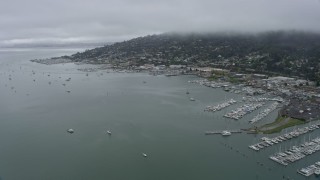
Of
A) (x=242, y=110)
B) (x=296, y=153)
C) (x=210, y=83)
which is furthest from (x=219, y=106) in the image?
(x=210, y=83)

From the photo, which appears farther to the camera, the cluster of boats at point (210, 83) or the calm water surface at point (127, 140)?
the cluster of boats at point (210, 83)

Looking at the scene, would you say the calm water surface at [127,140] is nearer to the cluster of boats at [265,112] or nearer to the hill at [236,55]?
the cluster of boats at [265,112]

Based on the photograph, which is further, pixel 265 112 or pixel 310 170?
pixel 265 112

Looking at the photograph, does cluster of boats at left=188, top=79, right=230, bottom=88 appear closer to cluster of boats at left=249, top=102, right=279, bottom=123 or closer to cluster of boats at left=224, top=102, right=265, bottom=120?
cluster of boats at left=224, top=102, right=265, bottom=120

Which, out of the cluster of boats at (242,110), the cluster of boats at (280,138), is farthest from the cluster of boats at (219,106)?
the cluster of boats at (280,138)

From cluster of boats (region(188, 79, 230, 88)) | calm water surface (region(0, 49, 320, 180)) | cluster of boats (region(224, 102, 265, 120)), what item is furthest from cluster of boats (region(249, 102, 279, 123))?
cluster of boats (region(188, 79, 230, 88))

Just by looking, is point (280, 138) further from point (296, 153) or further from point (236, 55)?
point (236, 55)

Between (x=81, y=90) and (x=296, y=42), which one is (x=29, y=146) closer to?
(x=81, y=90)

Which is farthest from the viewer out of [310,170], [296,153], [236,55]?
[236,55]
